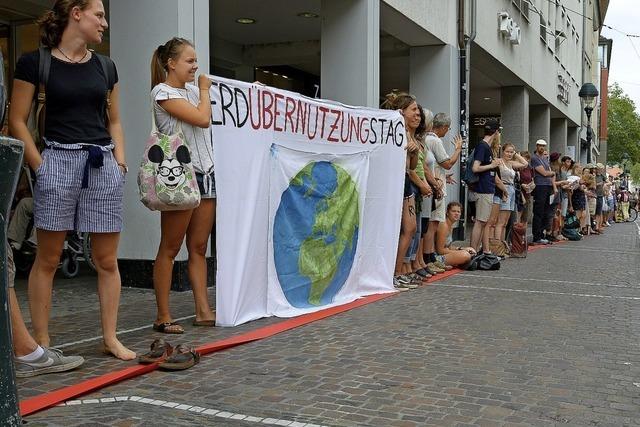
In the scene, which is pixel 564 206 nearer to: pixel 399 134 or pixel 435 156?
pixel 435 156

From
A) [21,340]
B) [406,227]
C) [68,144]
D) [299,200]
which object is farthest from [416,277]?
[21,340]

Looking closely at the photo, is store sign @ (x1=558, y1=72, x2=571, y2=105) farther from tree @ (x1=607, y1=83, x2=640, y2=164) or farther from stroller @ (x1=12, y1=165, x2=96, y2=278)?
tree @ (x1=607, y1=83, x2=640, y2=164)

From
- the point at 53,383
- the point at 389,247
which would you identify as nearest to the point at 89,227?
the point at 53,383

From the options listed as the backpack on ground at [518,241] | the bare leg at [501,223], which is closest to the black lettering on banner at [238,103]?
the bare leg at [501,223]

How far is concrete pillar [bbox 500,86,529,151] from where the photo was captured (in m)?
21.9

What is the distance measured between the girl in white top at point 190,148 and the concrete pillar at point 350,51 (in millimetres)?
5470

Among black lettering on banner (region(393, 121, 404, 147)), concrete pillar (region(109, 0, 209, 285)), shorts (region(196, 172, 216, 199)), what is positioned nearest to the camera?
shorts (region(196, 172, 216, 199))

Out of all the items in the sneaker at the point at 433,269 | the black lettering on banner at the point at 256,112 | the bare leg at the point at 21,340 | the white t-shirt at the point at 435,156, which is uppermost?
the black lettering on banner at the point at 256,112

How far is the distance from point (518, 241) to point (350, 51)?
13.4ft

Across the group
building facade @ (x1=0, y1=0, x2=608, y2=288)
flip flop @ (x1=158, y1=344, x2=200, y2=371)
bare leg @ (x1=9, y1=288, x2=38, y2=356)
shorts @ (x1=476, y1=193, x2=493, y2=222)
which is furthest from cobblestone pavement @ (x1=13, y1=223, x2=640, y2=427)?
shorts @ (x1=476, y1=193, x2=493, y2=222)

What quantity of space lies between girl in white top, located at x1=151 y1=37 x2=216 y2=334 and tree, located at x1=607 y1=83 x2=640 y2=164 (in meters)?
73.3

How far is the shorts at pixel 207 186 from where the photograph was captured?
17.4 feet

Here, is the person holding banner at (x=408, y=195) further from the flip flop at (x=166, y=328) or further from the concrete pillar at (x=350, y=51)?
the flip flop at (x=166, y=328)

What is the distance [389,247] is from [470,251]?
263 cm
